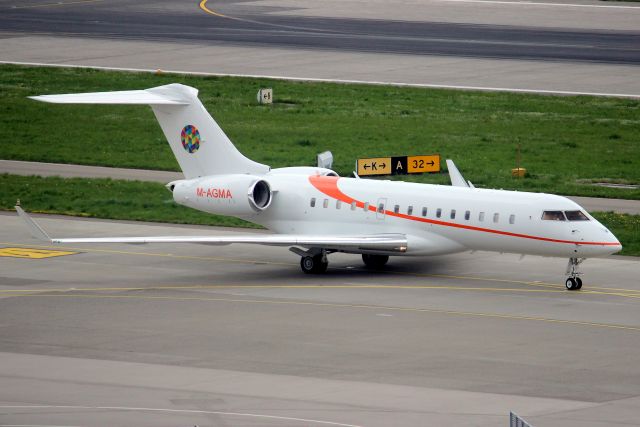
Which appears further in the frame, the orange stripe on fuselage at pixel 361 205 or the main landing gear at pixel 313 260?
the main landing gear at pixel 313 260

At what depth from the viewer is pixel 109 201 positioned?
177 feet

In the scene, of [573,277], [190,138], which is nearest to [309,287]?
[190,138]

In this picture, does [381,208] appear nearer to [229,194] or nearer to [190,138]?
[229,194]

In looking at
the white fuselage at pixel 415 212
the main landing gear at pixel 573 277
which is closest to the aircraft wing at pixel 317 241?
the white fuselage at pixel 415 212

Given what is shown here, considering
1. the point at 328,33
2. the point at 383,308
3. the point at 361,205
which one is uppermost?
the point at 328,33

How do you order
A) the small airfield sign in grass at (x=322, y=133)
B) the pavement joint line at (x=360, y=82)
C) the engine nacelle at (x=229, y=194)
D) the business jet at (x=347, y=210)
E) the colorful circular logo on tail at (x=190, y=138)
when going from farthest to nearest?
the pavement joint line at (x=360, y=82) → the small airfield sign in grass at (x=322, y=133) → the colorful circular logo on tail at (x=190, y=138) → the engine nacelle at (x=229, y=194) → the business jet at (x=347, y=210)

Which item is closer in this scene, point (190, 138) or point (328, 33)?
point (190, 138)

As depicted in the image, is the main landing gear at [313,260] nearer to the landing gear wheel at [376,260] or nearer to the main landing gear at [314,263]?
the main landing gear at [314,263]

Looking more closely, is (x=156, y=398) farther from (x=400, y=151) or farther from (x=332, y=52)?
(x=332, y=52)

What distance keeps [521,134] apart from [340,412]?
1538 inches

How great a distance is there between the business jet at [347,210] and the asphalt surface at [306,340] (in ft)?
3.77

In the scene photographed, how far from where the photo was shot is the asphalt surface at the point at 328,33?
282 ft

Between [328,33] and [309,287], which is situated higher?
[328,33]

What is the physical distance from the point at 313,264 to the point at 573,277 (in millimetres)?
7749
